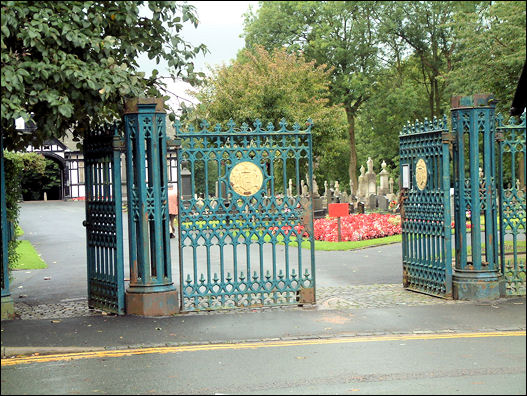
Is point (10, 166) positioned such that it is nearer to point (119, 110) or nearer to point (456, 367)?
point (119, 110)

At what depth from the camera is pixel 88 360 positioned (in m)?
7.95

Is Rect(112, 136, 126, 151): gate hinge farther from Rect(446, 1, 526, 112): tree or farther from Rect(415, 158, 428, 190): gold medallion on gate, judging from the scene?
Rect(446, 1, 526, 112): tree

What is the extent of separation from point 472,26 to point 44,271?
63.8 feet

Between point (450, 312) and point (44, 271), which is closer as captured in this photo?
point (450, 312)

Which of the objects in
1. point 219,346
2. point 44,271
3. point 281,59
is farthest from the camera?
point 281,59

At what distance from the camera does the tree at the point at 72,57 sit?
961 cm

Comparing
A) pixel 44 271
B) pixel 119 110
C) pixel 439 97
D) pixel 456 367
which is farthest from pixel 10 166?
pixel 439 97

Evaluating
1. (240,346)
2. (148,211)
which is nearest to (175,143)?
(148,211)

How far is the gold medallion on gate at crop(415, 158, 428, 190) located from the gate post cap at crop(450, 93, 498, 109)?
3.57ft

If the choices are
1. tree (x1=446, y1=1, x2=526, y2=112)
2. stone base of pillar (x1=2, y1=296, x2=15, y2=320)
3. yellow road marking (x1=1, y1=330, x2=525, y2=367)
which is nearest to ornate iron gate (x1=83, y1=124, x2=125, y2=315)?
stone base of pillar (x1=2, y1=296, x2=15, y2=320)

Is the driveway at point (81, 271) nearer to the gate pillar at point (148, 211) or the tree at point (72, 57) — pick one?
the gate pillar at point (148, 211)

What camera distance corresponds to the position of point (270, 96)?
33844mm

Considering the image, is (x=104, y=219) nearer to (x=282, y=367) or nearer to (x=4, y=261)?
(x=4, y=261)

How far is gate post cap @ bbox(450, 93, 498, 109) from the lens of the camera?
1129cm
